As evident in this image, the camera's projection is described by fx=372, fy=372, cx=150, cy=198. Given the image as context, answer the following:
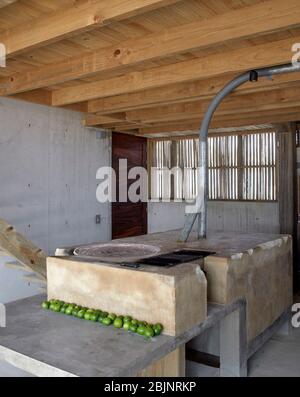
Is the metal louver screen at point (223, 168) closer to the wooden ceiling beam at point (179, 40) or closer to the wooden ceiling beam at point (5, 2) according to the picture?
the wooden ceiling beam at point (179, 40)

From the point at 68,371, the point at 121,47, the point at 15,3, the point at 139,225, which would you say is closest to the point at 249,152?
the point at 139,225

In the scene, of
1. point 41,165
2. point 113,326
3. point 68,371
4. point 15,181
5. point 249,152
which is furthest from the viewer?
point 249,152

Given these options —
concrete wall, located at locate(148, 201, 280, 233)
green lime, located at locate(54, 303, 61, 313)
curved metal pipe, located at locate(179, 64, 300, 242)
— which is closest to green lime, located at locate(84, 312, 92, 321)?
green lime, located at locate(54, 303, 61, 313)

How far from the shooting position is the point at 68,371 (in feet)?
5.25

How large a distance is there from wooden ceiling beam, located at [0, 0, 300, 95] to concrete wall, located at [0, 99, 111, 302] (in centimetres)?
100

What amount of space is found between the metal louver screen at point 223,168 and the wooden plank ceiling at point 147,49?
121 cm

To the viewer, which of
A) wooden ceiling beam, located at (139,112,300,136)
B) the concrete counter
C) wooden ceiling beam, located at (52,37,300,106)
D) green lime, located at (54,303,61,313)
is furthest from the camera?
wooden ceiling beam, located at (139,112,300,136)

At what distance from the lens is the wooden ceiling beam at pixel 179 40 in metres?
2.21

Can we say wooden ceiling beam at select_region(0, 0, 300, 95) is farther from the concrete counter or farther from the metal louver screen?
the metal louver screen

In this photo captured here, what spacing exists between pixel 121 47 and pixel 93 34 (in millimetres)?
266

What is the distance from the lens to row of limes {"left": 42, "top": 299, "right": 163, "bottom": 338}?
77.5 inches

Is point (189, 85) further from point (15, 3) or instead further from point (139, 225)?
point (139, 225)

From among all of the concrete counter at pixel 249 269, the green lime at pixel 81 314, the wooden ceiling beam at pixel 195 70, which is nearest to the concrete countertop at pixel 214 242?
the concrete counter at pixel 249 269

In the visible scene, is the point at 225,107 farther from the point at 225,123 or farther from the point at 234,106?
the point at 225,123
